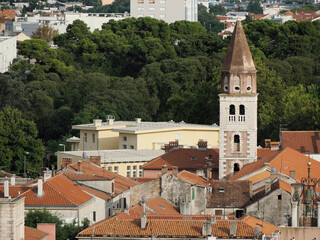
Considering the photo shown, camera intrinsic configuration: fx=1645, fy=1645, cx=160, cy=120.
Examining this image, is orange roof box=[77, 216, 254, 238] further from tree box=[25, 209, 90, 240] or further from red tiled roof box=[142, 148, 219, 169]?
red tiled roof box=[142, 148, 219, 169]

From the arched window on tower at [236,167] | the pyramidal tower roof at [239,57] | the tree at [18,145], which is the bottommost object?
the tree at [18,145]

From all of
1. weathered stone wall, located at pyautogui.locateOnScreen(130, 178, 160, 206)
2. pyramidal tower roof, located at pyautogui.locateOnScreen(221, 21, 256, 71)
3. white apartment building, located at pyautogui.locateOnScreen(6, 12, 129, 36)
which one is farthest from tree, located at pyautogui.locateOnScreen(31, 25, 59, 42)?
weathered stone wall, located at pyautogui.locateOnScreen(130, 178, 160, 206)

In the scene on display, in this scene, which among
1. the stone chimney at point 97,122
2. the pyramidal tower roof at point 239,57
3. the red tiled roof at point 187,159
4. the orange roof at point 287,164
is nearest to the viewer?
the orange roof at point 287,164

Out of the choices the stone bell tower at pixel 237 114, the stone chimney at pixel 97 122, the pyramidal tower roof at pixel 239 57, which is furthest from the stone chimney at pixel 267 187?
the stone chimney at pixel 97 122

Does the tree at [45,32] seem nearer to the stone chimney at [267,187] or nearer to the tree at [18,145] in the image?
the tree at [18,145]

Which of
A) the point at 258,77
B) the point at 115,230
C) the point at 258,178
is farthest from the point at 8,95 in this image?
the point at 115,230
